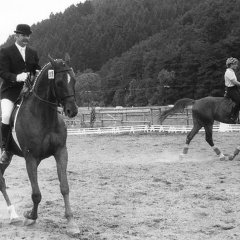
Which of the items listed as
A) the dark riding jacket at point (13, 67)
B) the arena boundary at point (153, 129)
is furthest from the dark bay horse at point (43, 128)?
the arena boundary at point (153, 129)

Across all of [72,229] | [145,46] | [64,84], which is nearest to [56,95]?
[64,84]

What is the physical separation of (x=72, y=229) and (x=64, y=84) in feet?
5.80

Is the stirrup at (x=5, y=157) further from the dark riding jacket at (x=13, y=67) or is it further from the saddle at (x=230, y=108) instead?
the saddle at (x=230, y=108)

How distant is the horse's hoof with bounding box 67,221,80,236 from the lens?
525cm

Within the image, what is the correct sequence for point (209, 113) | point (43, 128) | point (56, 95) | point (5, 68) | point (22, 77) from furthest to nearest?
point (209, 113) < point (5, 68) < point (22, 77) < point (43, 128) < point (56, 95)

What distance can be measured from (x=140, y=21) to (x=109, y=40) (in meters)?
12.0

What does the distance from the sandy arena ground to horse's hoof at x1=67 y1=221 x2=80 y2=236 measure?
0.05 meters

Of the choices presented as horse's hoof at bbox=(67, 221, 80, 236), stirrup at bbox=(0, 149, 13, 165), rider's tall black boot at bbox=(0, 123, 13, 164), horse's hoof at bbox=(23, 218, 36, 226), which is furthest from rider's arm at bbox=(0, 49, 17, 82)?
horse's hoof at bbox=(67, 221, 80, 236)

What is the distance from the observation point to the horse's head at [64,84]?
205 inches

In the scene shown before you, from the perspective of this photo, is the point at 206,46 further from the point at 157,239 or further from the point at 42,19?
the point at 42,19

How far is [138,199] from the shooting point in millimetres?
7195

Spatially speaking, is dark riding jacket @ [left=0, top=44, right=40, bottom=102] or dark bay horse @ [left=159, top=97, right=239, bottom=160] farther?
dark bay horse @ [left=159, top=97, right=239, bottom=160]

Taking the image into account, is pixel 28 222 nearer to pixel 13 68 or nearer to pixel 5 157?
pixel 5 157

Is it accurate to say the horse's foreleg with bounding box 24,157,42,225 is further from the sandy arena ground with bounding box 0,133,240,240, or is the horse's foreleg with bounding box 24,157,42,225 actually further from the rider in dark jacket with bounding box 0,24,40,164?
the rider in dark jacket with bounding box 0,24,40,164
